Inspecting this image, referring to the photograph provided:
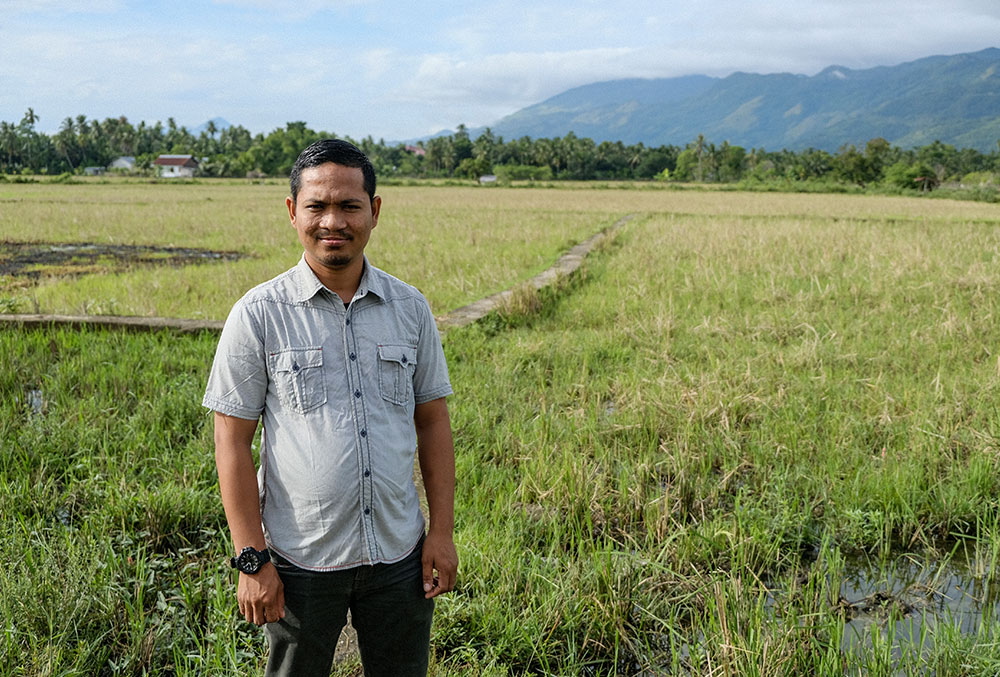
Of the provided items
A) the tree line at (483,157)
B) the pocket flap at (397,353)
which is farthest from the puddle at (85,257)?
the tree line at (483,157)

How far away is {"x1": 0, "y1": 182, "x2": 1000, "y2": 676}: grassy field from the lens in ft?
7.15

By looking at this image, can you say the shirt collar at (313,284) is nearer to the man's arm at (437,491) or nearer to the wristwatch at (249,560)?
the man's arm at (437,491)

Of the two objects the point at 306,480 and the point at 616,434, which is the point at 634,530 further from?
the point at 306,480

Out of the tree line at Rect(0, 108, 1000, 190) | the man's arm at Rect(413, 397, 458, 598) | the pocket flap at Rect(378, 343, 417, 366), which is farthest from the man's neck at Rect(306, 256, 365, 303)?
the tree line at Rect(0, 108, 1000, 190)

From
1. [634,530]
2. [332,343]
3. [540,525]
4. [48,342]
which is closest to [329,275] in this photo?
[332,343]

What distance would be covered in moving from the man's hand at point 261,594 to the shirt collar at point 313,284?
0.58 metres

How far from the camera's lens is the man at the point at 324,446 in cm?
150

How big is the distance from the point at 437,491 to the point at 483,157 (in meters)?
81.8

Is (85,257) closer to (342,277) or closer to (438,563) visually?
(342,277)

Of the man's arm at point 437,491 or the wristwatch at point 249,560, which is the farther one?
the man's arm at point 437,491

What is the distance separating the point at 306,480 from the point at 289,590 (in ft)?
0.80

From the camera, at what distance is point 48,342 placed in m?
5.16

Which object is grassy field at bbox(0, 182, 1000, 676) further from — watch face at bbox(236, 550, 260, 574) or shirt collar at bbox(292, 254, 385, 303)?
shirt collar at bbox(292, 254, 385, 303)

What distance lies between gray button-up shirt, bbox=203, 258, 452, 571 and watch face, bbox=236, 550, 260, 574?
90 mm
